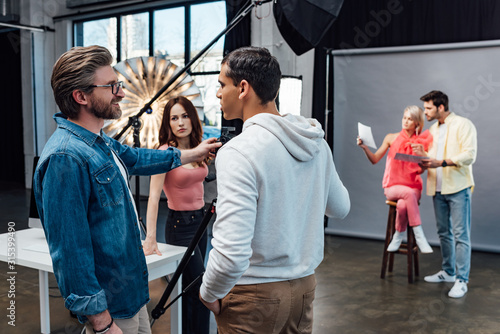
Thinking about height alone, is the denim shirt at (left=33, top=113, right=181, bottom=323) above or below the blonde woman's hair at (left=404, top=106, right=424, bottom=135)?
below

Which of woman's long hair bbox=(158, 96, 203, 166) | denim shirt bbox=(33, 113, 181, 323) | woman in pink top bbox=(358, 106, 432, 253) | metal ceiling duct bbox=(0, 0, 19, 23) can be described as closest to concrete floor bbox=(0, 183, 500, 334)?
woman in pink top bbox=(358, 106, 432, 253)

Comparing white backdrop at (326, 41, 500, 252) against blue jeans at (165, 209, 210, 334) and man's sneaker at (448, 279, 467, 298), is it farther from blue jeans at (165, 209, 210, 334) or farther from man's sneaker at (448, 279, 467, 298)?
blue jeans at (165, 209, 210, 334)

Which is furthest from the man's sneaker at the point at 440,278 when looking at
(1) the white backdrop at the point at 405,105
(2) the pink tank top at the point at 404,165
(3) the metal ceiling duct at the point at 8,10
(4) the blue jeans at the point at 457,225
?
(3) the metal ceiling duct at the point at 8,10

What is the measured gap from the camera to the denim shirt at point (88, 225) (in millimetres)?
1260

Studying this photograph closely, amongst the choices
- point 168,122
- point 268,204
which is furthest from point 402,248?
point 268,204

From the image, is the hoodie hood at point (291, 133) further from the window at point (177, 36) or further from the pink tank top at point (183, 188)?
the window at point (177, 36)

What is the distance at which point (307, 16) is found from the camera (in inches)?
82.3

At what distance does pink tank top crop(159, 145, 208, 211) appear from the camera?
2.62 metres

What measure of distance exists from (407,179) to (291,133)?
3.15 m

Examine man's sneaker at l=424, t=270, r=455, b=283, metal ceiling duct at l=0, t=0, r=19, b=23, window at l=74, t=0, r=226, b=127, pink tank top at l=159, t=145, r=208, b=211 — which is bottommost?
man's sneaker at l=424, t=270, r=455, b=283

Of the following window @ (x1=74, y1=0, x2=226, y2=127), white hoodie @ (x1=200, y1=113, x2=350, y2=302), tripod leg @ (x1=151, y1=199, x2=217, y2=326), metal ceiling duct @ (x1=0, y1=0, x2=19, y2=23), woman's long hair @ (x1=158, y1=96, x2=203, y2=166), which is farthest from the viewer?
metal ceiling duct @ (x1=0, y1=0, x2=19, y2=23)

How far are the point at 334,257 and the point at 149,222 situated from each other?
2856 mm

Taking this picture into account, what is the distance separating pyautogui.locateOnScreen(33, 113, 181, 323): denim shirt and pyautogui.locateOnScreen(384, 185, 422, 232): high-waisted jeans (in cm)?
303

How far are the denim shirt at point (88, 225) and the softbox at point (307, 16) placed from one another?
108cm
